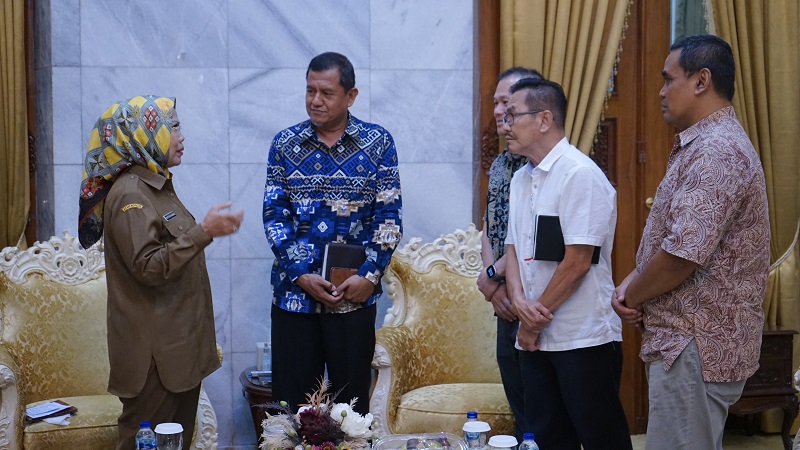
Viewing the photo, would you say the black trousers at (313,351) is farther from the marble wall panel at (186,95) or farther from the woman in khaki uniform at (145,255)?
the marble wall panel at (186,95)

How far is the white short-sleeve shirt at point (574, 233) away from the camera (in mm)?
2838

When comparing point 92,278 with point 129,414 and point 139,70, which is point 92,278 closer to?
point 139,70

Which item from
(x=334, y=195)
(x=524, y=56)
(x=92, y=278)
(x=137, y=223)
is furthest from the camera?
(x=524, y=56)

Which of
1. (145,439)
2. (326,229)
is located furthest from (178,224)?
(145,439)

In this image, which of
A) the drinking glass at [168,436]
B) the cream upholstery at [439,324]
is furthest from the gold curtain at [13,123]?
the drinking glass at [168,436]

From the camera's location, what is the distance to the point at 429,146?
447cm

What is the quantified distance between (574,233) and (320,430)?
1.03 m

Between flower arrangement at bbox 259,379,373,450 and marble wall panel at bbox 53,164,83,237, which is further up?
marble wall panel at bbox 53,164,83,237

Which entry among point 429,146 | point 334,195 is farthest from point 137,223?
point 429,146

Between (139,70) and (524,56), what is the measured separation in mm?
1829

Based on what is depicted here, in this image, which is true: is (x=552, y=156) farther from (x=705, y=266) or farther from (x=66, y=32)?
(x=66, y=32)

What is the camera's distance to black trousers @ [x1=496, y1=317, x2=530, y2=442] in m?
3.38

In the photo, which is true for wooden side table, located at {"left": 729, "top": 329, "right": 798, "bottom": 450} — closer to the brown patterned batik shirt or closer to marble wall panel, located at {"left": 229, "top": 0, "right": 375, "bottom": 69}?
the brown patterned batik shirt

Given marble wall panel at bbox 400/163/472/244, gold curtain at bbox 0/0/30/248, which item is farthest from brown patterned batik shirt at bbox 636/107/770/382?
gold curtain at bbox 0/0/30/248
